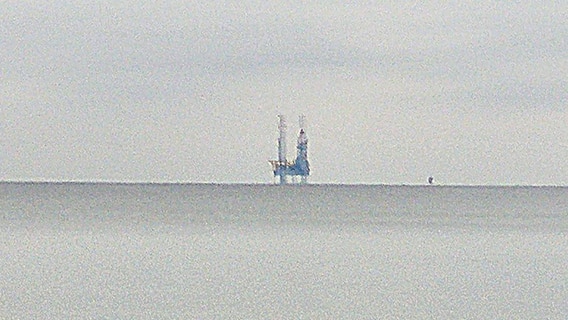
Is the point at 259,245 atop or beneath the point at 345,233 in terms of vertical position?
beneath

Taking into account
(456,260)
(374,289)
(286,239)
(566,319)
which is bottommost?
(566,319)

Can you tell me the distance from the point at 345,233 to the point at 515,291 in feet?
105

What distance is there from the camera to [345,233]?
2579 inches

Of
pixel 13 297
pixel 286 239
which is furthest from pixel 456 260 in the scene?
pixel 13 297

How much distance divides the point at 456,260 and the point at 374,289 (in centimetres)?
1214

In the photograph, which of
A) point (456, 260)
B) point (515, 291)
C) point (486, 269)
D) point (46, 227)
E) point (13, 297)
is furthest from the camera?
point (46, 227)

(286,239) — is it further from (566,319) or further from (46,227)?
(566,319)

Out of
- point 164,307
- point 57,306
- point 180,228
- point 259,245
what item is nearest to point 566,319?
point 164,307

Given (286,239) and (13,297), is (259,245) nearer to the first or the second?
(286,239)

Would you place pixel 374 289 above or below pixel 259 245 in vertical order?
below

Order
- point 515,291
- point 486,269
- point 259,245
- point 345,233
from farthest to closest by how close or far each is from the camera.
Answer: point 345,233
point 259,245
point 486,269
point 515,291

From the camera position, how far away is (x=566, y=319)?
28188 mm

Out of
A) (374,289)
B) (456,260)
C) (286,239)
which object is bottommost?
(374,289)

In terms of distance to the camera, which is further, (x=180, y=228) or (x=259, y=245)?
(x=180, y=228)
